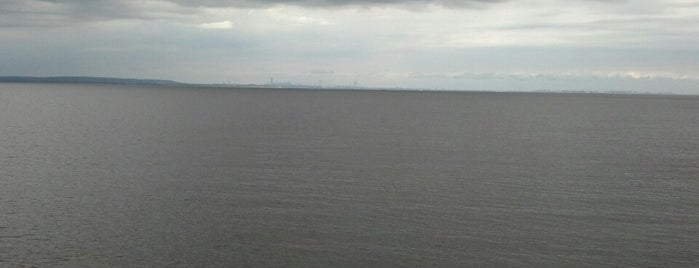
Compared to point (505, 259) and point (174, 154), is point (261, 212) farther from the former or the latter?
point (174, 154)

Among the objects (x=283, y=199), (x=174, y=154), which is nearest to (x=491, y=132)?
(x=174, y=154)

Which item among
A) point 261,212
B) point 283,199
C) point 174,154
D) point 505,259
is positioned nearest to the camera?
point 505,259

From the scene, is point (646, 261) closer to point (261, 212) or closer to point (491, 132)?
point (261, 212)

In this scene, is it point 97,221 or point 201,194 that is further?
point 201,194

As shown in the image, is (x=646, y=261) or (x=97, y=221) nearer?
(x=646, y=261)

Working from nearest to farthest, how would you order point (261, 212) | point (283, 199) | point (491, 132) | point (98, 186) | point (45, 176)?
1. point (261, 212)
2. point (283, 199)
3. point (98, 186)
4. point (45, 176)
5. point (491, 132)

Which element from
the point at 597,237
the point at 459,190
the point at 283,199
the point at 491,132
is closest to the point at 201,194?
the point at 283,199

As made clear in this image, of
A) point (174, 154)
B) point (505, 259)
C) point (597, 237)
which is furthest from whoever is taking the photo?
point (174, 154)

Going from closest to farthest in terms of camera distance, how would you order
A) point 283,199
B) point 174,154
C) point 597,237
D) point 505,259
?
point 505,259 < point 597,237 < point 283,199 < point 174,154
